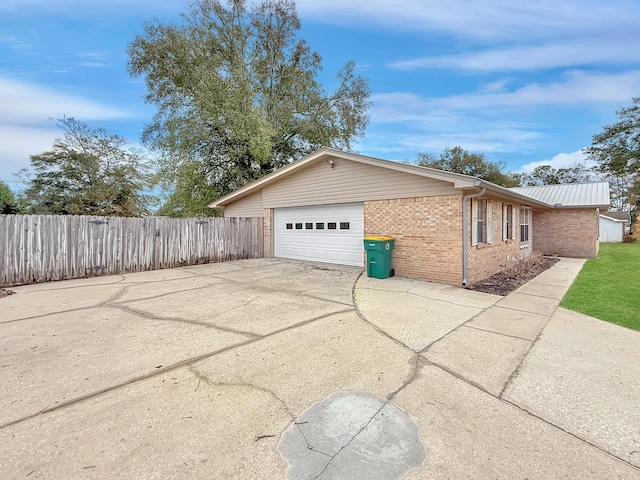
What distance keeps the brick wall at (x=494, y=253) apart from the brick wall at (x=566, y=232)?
17.8ft

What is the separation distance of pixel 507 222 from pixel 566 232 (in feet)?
23.9

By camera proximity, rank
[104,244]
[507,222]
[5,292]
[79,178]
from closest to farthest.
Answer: [5,292] → [104,244] → [507,222] → [79,178]

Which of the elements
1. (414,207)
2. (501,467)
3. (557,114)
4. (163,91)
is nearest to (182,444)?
(501,467)

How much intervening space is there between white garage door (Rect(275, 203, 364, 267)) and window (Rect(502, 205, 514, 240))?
188 inches

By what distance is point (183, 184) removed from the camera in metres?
15.5

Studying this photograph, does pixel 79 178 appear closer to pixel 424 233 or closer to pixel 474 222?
pixel 424 233

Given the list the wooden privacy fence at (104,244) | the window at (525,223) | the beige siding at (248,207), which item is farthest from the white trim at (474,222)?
the wooden privacy fence at (104,244)

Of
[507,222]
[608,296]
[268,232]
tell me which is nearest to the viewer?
[608,296]

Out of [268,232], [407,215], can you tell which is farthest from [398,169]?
[268,232]

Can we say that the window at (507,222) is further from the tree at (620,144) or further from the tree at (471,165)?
the tree at (471,165)

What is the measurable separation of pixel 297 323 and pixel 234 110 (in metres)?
13.1

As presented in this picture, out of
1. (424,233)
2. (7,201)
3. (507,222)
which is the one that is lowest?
(424,233)

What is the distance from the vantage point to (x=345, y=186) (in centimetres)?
1001

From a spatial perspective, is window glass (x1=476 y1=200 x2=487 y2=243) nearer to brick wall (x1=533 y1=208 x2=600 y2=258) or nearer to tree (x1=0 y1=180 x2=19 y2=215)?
brick wall (x1=533 y1=208 x2=600 y2=258)
